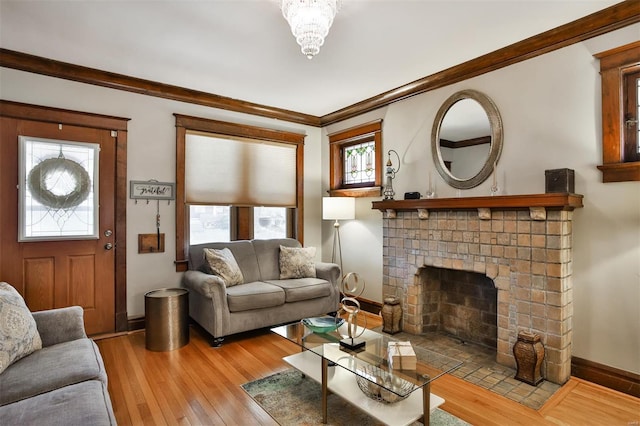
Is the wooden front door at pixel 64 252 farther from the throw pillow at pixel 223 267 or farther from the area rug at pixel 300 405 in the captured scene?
the area rug at pixel 300 405

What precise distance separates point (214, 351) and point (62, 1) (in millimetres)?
2976

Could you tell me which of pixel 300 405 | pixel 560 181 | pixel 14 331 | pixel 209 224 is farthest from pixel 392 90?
pixel 14 331

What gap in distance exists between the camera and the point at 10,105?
10.2ft

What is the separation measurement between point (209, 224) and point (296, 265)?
1.23 meters

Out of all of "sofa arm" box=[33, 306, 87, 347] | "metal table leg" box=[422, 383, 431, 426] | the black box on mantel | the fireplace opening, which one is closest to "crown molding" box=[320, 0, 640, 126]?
the black box on mantel

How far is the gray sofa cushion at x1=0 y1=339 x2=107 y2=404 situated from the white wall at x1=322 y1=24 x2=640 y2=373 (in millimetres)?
3291

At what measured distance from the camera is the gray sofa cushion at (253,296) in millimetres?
3323

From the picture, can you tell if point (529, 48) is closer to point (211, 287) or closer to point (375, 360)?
point (375, 360)

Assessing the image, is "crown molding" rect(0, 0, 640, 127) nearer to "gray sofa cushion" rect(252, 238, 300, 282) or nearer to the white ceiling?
the white ceiling

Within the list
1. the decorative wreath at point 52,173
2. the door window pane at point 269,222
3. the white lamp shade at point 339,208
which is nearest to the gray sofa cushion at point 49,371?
the decorative wreath at point 52,173

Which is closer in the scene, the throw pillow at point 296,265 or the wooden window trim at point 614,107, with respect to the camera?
the wooden window trim at point 614,107

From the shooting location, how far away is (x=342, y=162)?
5016 millimetres

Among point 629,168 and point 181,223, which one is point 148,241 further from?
point 629,168

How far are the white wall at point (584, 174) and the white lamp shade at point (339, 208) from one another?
5.02 feet
